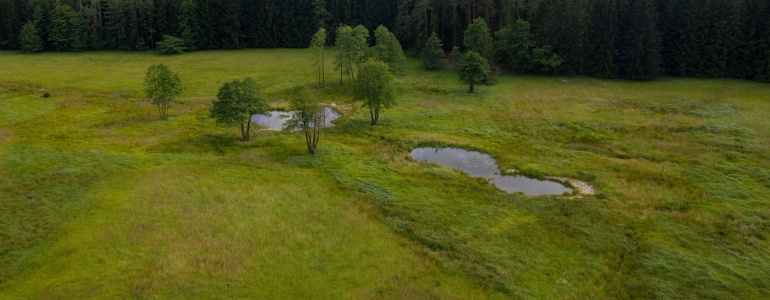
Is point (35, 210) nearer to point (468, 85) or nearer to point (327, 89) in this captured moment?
point (327, 89)

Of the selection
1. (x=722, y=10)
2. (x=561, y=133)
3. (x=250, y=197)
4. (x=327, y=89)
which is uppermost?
(x=722, y=10)

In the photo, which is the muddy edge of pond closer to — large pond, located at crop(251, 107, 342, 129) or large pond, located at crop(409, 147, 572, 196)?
large pond, located at crop(409, 147, 572, 196)

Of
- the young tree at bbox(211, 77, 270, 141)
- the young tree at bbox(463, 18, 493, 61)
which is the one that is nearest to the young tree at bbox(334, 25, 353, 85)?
the young tree at bbox(463, 18, 493, 61)

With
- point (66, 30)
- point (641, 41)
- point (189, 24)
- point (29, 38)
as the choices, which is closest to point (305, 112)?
point (641, 41)

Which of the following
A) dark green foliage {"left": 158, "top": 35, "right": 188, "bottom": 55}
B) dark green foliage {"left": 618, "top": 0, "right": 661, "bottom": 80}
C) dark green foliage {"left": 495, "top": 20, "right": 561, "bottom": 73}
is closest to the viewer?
dark green foliage {"left": 618, "top": 0, "right": 661, "bottom": 80}

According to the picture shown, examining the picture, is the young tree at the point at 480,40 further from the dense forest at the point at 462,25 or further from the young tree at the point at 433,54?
the young tree at the point at 433,54

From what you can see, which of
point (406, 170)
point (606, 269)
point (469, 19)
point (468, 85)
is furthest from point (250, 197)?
point (469, 19)

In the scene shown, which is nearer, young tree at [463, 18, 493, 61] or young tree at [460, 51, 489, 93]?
young tree at [460, 51, 489, 93]

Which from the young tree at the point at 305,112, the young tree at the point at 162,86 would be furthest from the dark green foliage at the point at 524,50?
the young tree at the point at 162,86
